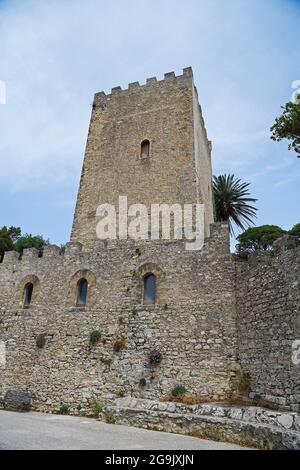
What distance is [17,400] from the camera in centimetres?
1238

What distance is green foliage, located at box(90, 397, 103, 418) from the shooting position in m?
11.2

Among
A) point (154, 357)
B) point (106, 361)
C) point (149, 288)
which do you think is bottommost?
point (106, 361)

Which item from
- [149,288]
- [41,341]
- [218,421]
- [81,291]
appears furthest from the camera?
[81,291]

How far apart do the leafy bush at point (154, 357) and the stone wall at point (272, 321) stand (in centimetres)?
257

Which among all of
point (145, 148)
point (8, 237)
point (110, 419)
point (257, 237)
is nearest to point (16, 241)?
point (8, 237)

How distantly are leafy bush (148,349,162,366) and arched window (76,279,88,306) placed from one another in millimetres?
3653

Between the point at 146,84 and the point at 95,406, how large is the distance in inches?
710

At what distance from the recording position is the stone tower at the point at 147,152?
18.4 meters

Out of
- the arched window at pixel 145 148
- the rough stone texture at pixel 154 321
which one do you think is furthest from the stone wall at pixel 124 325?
the arched window at pixel 145 148

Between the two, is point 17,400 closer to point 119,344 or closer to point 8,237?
point 119,344

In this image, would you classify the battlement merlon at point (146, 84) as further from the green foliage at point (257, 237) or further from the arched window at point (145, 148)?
the green foliage at point (257, 237)

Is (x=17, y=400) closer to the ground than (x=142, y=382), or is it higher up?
closer to the ground

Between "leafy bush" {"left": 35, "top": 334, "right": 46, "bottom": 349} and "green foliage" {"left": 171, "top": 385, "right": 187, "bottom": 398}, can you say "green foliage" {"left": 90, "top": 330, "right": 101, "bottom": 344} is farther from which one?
"green foliage" {"left": 171, "top": 385, "right": 187, "bottom": 398}
